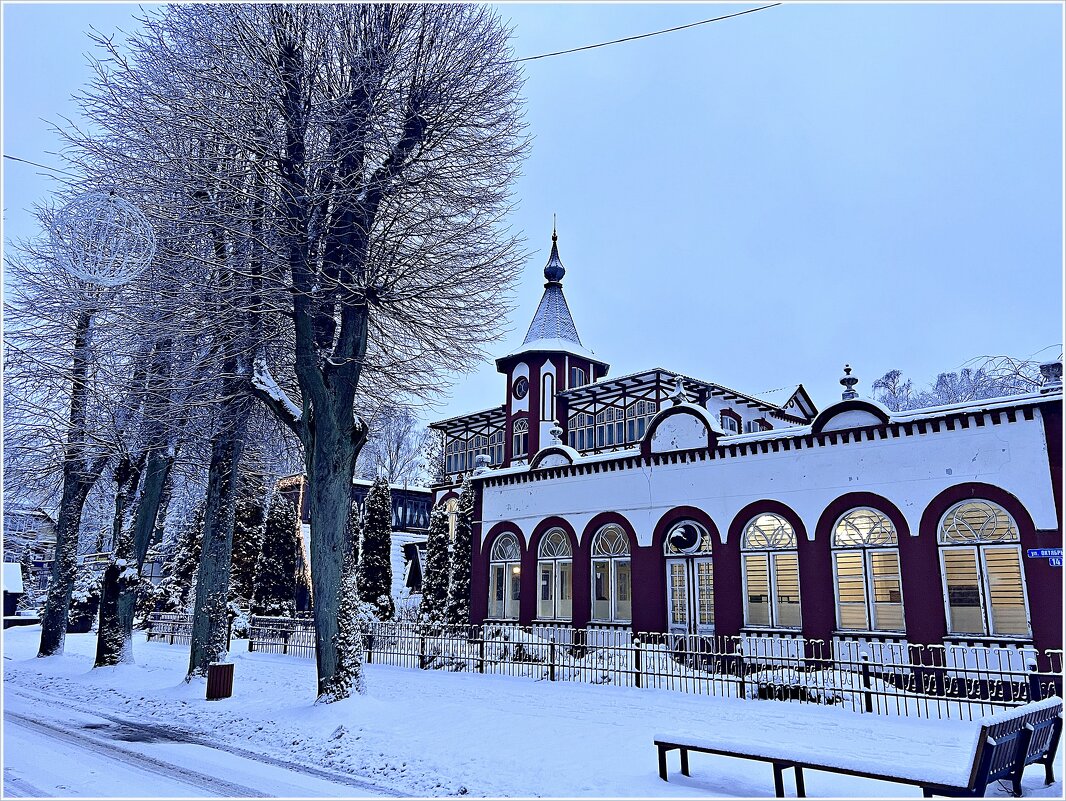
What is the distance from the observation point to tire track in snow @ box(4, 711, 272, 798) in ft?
23.8

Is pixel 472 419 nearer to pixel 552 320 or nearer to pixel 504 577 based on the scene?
pixel 552 320

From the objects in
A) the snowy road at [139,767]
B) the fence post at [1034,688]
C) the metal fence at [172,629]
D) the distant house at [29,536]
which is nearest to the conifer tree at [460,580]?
the metal fence at [172,629]

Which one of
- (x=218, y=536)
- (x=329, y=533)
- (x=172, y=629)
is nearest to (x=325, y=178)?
(x=329, y=533)

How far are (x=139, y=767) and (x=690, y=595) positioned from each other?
475 inches

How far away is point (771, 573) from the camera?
1599cm

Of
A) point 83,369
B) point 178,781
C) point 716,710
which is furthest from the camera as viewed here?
point 83,369

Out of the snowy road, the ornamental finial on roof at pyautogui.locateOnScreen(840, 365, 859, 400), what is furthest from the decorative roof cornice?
the snowy road

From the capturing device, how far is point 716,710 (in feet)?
37.9

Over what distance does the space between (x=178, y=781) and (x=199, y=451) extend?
11.5m

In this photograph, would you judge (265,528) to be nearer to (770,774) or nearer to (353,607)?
(353,607)

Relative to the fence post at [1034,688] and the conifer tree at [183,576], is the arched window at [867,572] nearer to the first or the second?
the fence post at [1034,688]

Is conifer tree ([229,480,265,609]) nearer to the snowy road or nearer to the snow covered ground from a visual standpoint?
the snow covered ground

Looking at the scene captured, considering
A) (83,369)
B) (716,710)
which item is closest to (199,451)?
(83,369)

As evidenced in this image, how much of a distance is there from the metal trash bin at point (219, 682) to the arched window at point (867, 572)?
1145 cm
